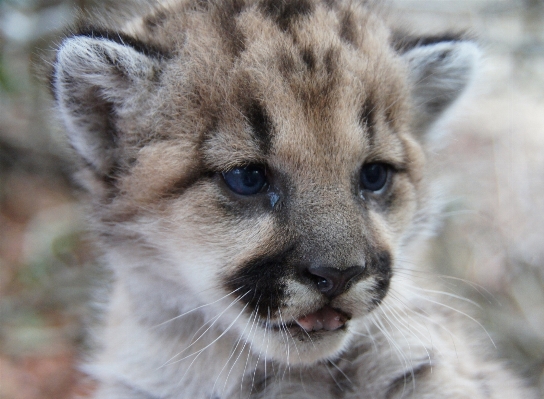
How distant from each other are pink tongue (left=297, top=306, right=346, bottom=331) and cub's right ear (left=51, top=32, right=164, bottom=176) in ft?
4.39

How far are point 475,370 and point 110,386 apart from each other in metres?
2.22

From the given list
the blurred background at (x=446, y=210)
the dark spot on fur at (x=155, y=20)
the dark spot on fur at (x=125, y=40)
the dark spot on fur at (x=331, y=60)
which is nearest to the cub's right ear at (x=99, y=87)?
the dark spot on fur at (x=125, y=40)

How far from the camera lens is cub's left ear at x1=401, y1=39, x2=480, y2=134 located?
3.63 m

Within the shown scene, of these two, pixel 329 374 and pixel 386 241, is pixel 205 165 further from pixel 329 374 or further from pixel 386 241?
pixel 329 374

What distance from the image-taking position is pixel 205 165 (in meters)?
2.87

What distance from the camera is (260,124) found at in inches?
110

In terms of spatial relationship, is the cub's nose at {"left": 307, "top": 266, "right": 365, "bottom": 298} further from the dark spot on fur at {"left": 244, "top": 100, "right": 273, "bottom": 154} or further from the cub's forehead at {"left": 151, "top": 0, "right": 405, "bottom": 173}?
the dark spot on fur at {"left": 244, "top": 100, "right": 273, "bottom": 154}

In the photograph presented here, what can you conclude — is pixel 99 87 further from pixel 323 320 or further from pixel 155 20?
pixel 323 320

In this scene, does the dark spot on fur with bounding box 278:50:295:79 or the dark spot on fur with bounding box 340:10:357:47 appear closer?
the dark spot on fur with bounding box 278:50:295:79

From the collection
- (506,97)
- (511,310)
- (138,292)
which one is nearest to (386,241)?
(138,292)

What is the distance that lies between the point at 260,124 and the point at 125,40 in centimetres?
87

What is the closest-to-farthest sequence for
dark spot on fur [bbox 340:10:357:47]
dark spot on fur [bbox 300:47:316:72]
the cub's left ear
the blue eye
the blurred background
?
dark spot on fur [bbox 300:47:316:72], the blue eye, dark spot on fur [bbox 340:10:357:47], the cub's left ear, the blurred background

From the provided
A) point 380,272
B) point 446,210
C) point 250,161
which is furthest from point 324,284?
point 446,210

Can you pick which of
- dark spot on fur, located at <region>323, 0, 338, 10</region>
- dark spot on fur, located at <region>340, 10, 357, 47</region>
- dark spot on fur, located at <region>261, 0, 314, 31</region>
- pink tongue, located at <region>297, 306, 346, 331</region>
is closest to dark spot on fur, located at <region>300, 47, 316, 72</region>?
dark spot on fur, located at <region>261, 0, 314, 31</region>
